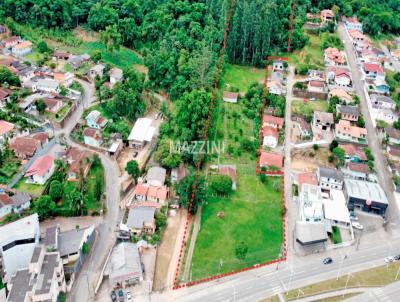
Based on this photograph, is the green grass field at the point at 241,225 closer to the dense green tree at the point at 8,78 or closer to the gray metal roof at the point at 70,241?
the gray metal roof at the point at 70,241

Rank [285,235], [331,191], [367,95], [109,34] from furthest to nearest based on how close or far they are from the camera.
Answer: [109,34], [367,95], [331,191], [285,235]

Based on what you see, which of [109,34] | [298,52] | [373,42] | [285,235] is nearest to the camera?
[285,235]

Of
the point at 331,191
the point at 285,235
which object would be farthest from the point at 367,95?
Answer: the point at 285,235

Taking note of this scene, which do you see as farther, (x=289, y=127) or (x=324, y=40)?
(x=324, y=40)

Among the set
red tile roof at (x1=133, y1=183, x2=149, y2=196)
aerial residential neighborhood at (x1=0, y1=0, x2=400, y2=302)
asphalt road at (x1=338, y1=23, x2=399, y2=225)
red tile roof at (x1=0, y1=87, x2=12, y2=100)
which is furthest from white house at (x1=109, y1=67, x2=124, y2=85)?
asphalt road at (x1=338, y1=23, x2=399, y2=225)

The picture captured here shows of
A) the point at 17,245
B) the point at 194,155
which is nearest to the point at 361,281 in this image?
the point at 194,155

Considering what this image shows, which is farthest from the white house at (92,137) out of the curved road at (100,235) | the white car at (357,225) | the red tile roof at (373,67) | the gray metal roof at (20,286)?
the red tile roof at (373,67)

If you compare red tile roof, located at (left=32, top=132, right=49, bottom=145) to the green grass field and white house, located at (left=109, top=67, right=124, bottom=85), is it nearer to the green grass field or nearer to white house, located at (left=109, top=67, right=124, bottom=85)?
white house, located at (left=109, top=67, right=124, bottom=85)

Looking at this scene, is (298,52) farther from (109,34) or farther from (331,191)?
(331,191)
